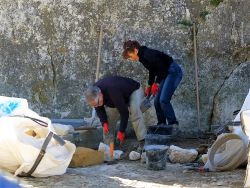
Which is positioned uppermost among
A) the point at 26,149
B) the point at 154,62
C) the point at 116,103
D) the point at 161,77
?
the point at 154,62

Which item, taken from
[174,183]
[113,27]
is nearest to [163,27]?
[113,27]

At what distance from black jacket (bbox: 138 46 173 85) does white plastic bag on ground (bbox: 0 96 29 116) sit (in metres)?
1.68

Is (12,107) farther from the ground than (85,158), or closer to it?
farther from the ground

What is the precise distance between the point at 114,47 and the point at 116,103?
150 cm

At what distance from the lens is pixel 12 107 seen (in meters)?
4.66

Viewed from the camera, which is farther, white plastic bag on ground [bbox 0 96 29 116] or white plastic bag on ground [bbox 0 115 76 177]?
white plastic bag on ground [bbox 0 96 29 116]

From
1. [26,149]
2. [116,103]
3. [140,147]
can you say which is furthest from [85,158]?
[26,149]

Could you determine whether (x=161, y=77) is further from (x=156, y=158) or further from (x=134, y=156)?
(x=156, y=158)

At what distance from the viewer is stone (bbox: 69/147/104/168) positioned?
16.9 ft

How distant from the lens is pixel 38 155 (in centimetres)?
429

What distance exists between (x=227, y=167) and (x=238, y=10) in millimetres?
2480

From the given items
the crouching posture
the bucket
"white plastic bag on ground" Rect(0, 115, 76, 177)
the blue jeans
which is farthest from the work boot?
"white plastic bag on ground" Rect(0, 115, 76, 177)

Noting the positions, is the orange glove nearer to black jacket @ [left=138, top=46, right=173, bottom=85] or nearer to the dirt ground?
black jacket @ [left=138, top=46, right=173, bottom=85]

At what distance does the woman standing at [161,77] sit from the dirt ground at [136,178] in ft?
3.25
